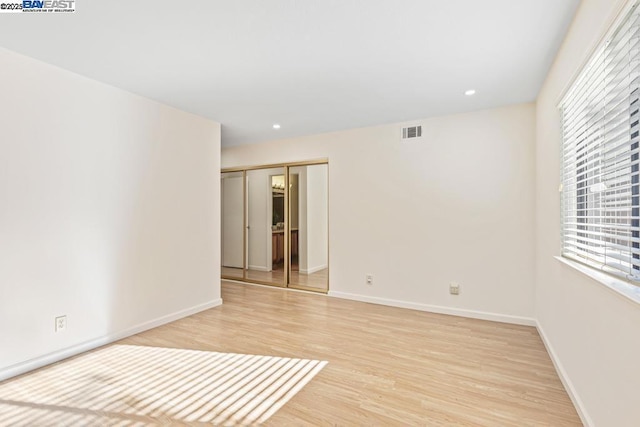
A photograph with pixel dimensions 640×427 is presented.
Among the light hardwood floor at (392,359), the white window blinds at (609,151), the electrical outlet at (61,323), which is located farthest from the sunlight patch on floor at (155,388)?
the white window blinds at (609,151)

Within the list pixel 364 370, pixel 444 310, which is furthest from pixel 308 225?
pixel 364 370

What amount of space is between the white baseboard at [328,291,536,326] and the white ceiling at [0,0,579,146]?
2.51 meters

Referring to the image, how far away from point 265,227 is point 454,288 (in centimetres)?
338

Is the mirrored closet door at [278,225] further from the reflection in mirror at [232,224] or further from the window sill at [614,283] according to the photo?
the window sill at [614,283]

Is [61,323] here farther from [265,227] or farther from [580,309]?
[580,309]

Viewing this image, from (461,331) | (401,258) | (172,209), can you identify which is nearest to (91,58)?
(172,209)

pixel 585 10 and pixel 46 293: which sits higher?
pixel 585 10

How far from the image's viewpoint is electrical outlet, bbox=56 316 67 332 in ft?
8.75

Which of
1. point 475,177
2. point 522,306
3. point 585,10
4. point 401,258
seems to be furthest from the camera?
point 401,258

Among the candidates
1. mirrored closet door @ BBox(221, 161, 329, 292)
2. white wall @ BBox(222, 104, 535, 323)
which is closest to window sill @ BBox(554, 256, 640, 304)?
white wall @ BBox(222, 104, 535, 323)

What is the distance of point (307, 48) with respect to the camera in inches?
92.9

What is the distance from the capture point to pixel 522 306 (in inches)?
142

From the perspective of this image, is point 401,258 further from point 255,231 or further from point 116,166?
point 116,166

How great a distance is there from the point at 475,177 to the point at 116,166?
13.4 ft
